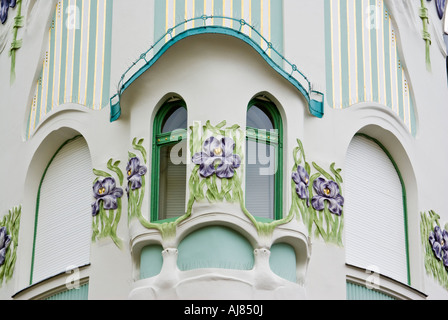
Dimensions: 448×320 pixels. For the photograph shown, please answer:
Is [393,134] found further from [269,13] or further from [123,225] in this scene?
[123,225]

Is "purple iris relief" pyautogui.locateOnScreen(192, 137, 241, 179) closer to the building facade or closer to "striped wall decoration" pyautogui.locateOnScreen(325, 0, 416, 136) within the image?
the building facade

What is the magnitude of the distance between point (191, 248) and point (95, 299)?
6.87 feet

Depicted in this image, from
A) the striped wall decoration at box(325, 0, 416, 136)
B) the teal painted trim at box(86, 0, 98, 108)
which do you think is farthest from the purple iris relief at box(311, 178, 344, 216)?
the teal painted trim at box(86, 0, 98, 108)

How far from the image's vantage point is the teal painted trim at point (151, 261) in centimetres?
2339

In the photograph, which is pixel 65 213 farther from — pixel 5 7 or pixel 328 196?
pixel 5 7

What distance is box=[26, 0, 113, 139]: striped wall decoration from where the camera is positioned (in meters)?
25.8

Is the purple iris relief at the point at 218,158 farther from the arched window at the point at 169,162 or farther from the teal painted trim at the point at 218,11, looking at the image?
the teal painted trim at the point at 218,11

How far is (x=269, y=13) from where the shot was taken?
25.4 metres

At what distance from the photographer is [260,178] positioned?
24.0m

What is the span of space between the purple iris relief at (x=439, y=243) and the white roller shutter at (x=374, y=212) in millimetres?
555

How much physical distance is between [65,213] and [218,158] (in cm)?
370

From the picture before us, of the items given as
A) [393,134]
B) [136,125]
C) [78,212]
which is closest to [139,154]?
[136,125]

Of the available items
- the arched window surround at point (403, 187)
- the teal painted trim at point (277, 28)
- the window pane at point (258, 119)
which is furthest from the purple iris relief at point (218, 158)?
the arched window surround at point (403, 187)

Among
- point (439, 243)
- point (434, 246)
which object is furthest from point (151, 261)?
point (439, 243)
